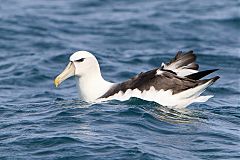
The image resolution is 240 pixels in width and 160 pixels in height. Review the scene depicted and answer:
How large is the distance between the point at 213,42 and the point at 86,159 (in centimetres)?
1097

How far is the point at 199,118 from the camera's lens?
479 inches

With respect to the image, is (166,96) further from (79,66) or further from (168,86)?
(79,66)

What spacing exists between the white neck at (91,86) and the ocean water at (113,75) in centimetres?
27

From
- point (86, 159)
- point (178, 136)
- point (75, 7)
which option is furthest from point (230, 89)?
point (75, 7)

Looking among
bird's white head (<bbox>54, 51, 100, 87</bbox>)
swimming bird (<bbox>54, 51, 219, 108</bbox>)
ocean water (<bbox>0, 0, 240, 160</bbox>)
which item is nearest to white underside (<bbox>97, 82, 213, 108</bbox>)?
swimming bird (<bbox>54, 51, 219, 108</bbox>)

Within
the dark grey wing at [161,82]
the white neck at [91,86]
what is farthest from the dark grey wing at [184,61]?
the white neck at [91,86]

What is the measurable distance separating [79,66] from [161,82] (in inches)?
59.5

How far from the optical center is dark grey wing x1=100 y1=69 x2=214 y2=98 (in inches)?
489

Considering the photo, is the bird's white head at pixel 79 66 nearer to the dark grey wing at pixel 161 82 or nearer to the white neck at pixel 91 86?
the white neck at pixel 91 86

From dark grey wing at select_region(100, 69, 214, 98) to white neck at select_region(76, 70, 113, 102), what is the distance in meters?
0.69

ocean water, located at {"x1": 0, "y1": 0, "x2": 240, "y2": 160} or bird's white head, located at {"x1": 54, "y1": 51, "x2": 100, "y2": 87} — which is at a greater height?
bird's white head, located at {"x1": 54, "y1": 51, "x2": 100, "y2": 87}

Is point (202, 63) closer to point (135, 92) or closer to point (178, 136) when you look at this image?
point (135, 92)

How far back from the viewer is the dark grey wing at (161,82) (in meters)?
12.4

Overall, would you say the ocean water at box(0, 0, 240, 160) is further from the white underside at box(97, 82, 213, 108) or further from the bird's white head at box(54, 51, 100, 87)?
the bird's white head at box(54, 51, 100, 87)
